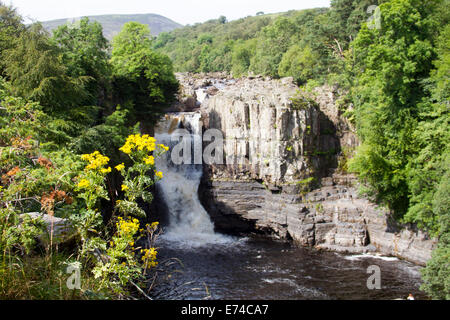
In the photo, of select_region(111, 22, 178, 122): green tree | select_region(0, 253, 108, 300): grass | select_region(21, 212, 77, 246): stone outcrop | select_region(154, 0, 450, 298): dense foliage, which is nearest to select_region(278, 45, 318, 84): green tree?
select_region(154, 0, 450, 298): dense foliage

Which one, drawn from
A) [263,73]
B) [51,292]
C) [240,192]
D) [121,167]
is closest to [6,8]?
[240,192]

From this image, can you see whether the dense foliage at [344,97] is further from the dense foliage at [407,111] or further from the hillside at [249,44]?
the hillside at [249,44]

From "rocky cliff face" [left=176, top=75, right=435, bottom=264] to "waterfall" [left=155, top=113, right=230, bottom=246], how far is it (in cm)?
81

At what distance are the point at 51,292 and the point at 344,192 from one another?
23899 mm

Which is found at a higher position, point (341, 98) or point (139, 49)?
point (139, 49)

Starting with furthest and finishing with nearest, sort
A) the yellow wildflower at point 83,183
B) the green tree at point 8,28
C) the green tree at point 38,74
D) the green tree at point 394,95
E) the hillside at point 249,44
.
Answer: the hillside at point 249,44 → the green tree at point 394,95 → the green tree at point 8,28 → the green tree at point 38,74 → the yellow wildflower at point 83,183

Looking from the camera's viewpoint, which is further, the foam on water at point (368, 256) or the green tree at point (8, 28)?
the foam on water at point (368, 256)

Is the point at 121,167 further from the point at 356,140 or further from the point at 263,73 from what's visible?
the point at 263,73

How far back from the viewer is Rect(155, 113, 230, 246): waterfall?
27.9m

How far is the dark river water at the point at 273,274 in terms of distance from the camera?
59.9 ft

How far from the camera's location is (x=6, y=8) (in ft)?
79.4

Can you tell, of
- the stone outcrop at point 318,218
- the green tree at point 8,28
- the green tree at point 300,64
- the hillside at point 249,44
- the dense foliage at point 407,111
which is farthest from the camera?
the hillside at point 249,44

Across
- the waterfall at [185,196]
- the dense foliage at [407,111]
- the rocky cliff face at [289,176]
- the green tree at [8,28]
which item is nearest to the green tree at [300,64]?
the rocky cliff face at [289,176]

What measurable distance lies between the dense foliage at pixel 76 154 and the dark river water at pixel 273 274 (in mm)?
2459
